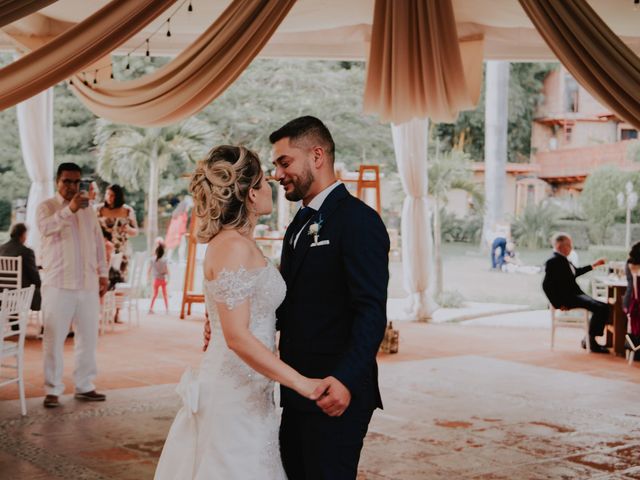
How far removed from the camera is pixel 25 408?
569 cm

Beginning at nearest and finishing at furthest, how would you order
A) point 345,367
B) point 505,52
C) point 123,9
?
point 345,367 → point 123,9 → point 505,52

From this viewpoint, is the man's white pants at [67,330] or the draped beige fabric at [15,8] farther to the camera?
the man's white pants at [67,330]

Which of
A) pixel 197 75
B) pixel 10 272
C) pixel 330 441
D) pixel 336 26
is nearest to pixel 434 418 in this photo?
pixel 197 75

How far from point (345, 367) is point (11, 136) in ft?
41.7

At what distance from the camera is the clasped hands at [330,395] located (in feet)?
8.07

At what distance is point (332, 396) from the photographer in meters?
2.46

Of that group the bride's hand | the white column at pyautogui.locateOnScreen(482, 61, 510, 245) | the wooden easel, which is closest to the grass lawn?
the white column at pyautogui.locateOnScreen(482, 61, 510, 245)

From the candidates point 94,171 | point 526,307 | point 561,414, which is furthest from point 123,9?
point 94,171

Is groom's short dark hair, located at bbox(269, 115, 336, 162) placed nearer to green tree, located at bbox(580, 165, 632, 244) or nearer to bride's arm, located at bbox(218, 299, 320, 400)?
bride's arm, located at bbox(218, 299, 320, 400)

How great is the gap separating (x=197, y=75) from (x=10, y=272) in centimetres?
335

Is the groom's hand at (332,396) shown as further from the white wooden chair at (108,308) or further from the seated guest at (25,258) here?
the white wooden chair at (108,308)

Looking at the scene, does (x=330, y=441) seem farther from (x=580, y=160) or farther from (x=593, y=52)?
(x=580, y=160)

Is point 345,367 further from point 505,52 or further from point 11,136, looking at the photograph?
point 11,136

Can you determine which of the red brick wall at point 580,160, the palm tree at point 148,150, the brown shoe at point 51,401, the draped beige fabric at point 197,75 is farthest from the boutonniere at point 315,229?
the red brick wall at point 580,160
